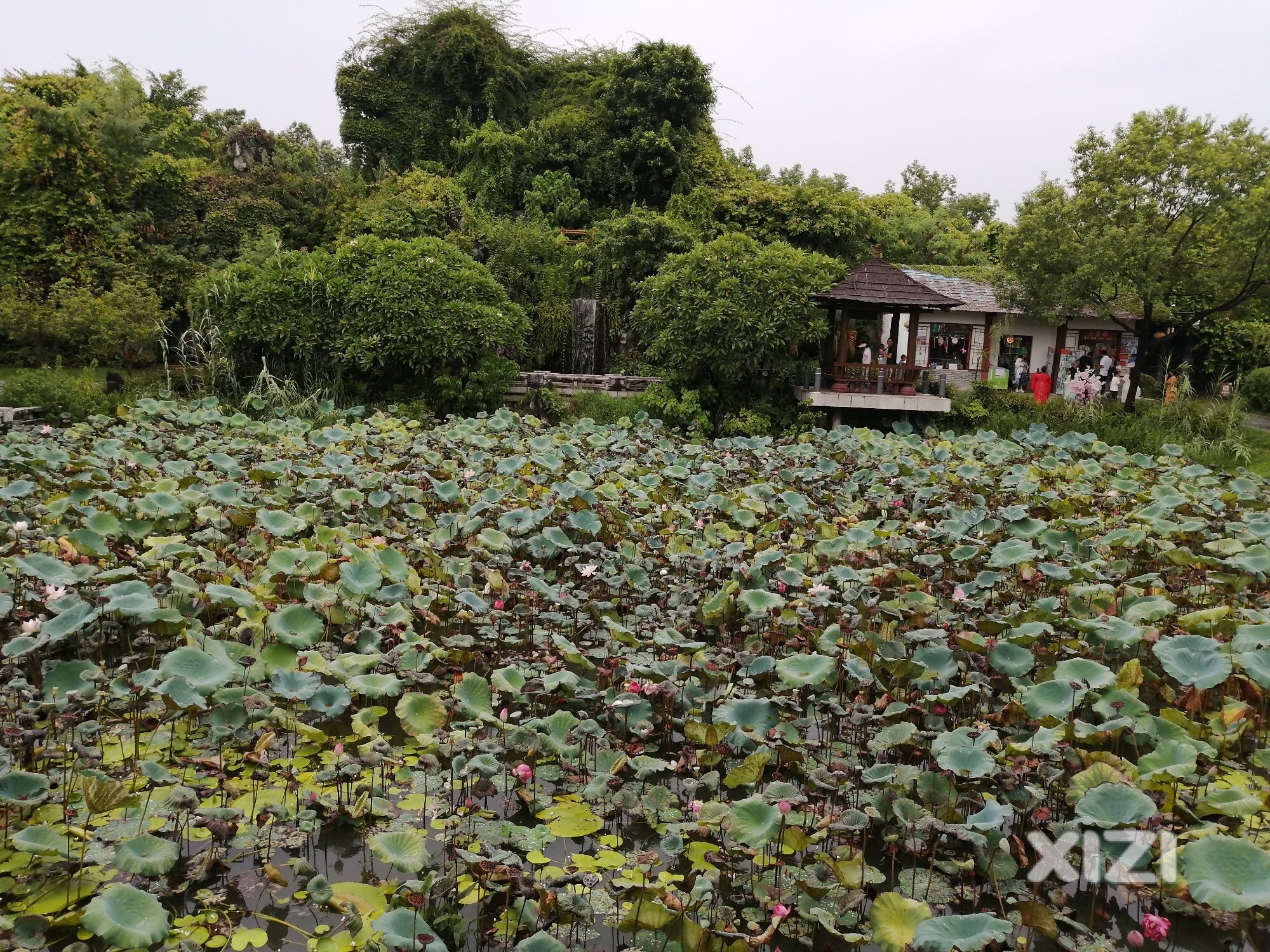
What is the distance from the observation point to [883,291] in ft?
36.6

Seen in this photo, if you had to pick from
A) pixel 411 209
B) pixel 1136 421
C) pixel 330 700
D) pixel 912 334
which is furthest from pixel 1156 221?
pixel 330 700

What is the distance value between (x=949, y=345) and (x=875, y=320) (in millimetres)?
7685

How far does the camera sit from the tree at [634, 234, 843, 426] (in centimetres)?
1105

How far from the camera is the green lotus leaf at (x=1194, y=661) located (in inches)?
120

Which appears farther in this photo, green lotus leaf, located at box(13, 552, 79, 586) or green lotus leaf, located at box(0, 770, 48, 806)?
green lotus leaf, located at box(13, 552, 79, 586)

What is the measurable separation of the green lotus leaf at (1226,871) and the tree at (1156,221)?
1161 cm

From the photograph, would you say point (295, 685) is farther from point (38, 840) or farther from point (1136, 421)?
point (1136, 421)

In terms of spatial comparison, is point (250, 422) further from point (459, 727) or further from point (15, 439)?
point (459, 727)

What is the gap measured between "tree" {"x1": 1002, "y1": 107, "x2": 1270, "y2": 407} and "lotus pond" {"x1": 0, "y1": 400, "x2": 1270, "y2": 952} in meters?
7.54

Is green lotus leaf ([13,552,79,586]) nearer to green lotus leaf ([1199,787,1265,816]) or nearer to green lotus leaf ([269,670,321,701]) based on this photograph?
green lotus leaf ([269,670,321,701])

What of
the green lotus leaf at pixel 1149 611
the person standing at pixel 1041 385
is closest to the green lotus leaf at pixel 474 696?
the green lotus leaf at pixel 1149 611

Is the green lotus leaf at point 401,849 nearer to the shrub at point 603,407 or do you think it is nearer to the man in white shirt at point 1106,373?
the shrub at point 603,407

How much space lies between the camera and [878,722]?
3.40 m

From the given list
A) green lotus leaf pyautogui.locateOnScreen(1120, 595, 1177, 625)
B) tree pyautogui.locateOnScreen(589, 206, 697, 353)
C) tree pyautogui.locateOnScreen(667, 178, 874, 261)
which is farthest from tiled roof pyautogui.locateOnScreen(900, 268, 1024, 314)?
green lotus leaf pyautogui.locateOnScreen(1120, 595, 1177, 625)
